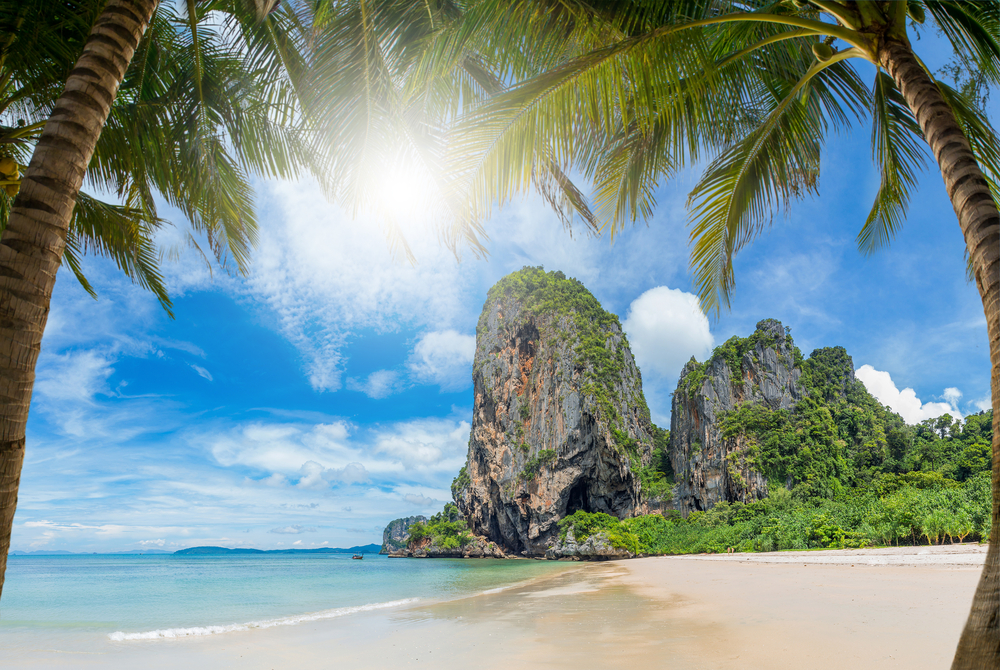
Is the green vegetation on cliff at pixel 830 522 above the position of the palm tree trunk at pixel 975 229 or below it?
below

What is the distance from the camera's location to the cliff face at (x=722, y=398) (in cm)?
3894

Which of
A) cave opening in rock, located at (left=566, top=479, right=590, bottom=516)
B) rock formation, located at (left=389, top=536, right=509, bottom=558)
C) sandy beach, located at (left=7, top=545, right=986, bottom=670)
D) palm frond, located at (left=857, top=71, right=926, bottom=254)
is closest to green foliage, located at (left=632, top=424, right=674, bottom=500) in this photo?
cave opening in rock, located at (left=566, top=479, right=590, bottom=516)

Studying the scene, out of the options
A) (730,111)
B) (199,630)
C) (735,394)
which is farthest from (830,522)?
(735,394)

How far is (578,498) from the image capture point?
4328cm

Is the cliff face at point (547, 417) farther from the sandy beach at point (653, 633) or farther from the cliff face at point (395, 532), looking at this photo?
the cliff face at point (395, 532)

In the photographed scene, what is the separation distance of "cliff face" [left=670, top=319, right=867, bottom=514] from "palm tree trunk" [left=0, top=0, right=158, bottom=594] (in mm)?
41791

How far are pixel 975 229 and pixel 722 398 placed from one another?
44.6m

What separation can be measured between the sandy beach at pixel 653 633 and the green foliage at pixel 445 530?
46027mm

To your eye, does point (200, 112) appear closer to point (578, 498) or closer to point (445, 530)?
point (578, 498)

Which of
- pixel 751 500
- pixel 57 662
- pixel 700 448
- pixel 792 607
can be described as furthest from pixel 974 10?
pixel 700 448

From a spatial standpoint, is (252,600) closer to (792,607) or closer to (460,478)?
(792,607)

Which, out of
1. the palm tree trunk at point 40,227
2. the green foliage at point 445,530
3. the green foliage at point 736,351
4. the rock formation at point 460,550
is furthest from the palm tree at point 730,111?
the green foliage at point 445,530

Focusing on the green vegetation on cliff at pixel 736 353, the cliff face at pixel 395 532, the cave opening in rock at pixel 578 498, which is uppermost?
the green vegetation on cliff at pixel 736 353

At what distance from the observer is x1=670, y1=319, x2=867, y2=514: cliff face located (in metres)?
38.8
